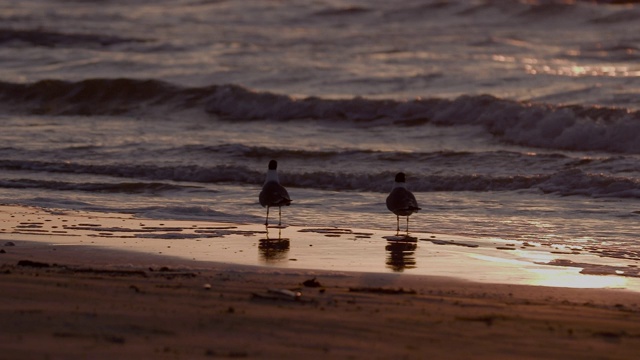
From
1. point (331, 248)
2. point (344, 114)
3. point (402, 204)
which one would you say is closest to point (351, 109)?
point (344, 114)

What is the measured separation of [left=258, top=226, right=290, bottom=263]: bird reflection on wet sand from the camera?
9273 millimetres

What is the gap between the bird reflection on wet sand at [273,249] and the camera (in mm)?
9273

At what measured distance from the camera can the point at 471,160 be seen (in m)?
15.9

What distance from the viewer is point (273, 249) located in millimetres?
9789

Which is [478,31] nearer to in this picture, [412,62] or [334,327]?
[412,62]

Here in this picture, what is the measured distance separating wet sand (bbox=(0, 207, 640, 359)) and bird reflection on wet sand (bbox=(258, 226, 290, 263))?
24.5 inches

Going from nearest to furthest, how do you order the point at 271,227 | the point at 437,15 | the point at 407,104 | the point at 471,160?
the point at 271,227 → the point at 471,160 → the point at 407,104 → the point at 437,15

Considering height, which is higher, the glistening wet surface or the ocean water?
the ocean water

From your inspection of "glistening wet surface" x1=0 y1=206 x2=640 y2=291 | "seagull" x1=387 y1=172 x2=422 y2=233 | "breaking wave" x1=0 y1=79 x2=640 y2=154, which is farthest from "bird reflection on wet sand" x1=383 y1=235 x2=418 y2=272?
"breaking wave" x1=0 y1=79 x2=640 y2=154

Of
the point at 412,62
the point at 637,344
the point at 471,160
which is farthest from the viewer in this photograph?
the point at 412,62

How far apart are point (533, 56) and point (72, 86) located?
8876 mm

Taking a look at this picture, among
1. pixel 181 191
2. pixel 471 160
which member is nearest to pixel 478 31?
pixel 471 160

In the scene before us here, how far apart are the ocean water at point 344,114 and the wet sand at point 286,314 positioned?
2395 millimetres

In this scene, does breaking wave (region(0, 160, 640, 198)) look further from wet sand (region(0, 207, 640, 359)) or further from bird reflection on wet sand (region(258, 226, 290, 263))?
wet sand (region(0, 207, 640, 359))
